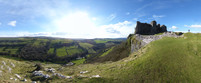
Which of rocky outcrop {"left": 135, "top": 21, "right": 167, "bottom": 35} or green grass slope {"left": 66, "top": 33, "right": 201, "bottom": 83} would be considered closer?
green grass slope {"left": 66, "top": 33, "right": 201, "bottom": 83}

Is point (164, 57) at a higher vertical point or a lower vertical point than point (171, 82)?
higher

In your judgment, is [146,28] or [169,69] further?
[146,28]

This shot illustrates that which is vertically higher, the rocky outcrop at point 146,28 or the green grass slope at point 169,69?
the rocky outcrop at point 146,28

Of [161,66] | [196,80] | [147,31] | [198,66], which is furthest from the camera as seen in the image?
[147,31]

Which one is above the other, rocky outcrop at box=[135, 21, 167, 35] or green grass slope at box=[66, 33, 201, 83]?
rocky outcrop at box=[135, 21, 167, 35]

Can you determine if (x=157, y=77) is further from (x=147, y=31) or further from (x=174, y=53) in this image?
(x=147, y=31)

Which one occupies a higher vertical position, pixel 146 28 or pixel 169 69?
pixel 146 28

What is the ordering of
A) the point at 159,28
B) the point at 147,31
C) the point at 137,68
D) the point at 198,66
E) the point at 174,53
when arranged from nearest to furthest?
the point at 198,66 → the point at 137,68 → the point at 174,53 → the point at 147,31 → the point at 159,28

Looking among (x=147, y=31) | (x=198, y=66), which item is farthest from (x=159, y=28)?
(x=198, y=66)

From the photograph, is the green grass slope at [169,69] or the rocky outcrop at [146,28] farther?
the rocky outcrop at [146,28]

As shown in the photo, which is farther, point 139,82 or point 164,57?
point 164,57

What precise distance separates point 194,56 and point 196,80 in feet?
26.2

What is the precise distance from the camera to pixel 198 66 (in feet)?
59.1

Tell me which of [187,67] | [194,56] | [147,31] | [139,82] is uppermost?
[147,31]
